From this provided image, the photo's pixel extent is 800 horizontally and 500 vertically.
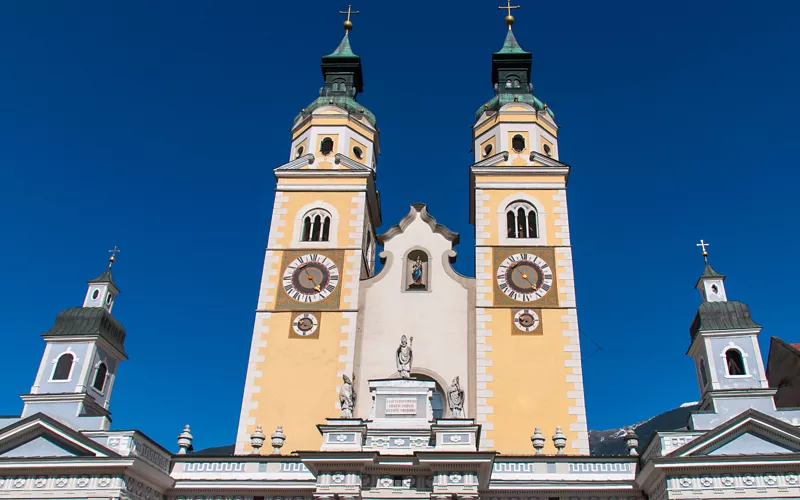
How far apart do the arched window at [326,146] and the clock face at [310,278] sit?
16.9 feet

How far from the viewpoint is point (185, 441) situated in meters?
21.7

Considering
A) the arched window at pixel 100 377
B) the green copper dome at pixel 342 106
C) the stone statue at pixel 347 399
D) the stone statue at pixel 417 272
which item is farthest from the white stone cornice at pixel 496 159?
the arched window at pixel 100 377

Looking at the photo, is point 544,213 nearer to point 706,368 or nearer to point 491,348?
point 491,348

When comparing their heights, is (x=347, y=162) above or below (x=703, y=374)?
above

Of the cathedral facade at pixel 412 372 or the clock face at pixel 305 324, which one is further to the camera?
the clock face at pixel 305 324

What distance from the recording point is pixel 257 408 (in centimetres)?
2417

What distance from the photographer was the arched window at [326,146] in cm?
3045

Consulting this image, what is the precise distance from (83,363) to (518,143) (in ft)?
59.3

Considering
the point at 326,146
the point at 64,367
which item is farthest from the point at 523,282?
the point at 64,367

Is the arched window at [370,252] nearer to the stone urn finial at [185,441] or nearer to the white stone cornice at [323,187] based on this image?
the white stone cornice at [323,187]

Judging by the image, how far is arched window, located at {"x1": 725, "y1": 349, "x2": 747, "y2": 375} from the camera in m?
21.7

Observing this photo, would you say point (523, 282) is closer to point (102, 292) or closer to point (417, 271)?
point (417, 271)

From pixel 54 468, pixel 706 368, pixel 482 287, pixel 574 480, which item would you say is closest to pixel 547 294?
pixel 482 287

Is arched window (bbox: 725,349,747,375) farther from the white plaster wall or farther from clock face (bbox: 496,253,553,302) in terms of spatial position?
the white plaster wall
